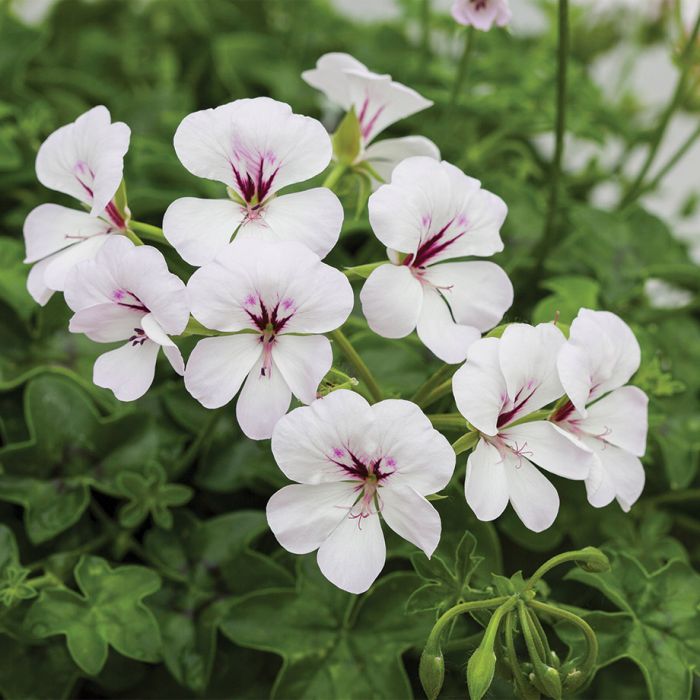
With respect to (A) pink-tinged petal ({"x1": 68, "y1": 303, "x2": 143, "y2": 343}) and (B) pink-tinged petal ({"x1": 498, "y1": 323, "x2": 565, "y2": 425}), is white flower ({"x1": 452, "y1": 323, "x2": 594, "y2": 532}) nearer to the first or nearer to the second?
(B) pink-tinged petal ({"x1": 498, "y1": 323, "x2": 565, "y2": 425})

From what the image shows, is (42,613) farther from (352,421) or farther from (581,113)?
(581,113)

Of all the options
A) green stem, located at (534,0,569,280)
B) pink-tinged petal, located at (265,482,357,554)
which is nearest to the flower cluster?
pink-tinged petal, located at (265,482,357,554)

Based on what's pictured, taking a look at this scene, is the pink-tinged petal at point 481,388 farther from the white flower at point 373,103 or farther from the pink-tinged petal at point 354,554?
the white flower at point 373,103

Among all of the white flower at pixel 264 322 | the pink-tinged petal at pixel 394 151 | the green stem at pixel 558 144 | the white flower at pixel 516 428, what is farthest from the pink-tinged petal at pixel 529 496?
the green stem at pixel 558 144

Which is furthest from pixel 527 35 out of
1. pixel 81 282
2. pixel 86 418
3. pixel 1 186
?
pixel 81 282

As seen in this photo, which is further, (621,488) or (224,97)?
(224,97)

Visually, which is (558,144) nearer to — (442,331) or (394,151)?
(394,151)
